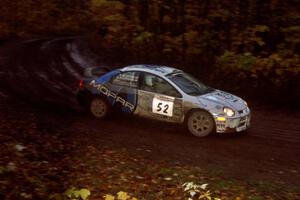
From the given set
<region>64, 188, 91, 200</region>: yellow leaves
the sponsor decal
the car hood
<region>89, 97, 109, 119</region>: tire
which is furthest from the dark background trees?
<region>64, 188, 91, 200</region>: yellow leaves

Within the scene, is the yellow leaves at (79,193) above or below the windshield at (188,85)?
below

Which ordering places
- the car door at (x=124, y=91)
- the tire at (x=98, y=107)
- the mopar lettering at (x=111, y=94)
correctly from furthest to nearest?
the tire at (x=98, y=107), the mopar lettering at (x=111, y=94), the car door at (x=124, y=91)

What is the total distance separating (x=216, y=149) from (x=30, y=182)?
456 cm

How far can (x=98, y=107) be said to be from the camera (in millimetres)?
13648

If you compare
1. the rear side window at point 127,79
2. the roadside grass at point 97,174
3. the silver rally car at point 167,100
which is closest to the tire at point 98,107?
the silver rally car at point 167,100

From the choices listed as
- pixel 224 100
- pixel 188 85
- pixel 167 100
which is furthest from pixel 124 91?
pixel 224 100

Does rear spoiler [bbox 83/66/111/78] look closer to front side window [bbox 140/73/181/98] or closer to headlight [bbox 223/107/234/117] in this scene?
front side window [bbox 140/73/181/98]

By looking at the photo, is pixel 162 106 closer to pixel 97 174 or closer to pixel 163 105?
pixel 163 105

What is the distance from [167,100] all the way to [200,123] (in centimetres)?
101

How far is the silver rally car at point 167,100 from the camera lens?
11935 mm

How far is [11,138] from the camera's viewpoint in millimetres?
11180

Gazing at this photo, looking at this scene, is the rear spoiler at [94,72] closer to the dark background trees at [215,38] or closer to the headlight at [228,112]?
the headlight at [228,112]

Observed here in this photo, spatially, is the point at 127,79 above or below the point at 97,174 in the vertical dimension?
above

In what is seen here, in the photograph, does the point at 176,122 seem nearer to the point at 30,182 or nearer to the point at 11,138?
the point at 11,138
